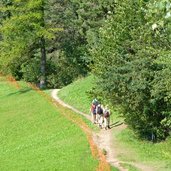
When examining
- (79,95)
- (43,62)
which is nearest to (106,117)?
(79,95)

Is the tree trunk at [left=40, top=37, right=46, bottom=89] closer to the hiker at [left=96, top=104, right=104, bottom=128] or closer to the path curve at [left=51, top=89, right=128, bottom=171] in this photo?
the hiker at [left=96, top=104, right=104, bottom=128]

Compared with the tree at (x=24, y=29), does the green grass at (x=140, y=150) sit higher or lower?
lower

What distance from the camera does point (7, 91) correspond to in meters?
50.2

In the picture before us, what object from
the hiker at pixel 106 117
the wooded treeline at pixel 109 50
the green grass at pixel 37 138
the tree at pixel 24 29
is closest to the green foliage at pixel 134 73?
the wooded treeline at pixel 109 50

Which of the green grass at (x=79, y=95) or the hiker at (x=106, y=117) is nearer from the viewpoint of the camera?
the hiker at (x=106, y=117)

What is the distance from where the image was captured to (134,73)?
24875 millimetres

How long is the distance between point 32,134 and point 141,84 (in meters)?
11.4

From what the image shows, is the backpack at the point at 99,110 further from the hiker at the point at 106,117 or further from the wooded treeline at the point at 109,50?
the wooded treeline at the point at 109,50

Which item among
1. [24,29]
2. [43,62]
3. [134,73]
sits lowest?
[43,62]

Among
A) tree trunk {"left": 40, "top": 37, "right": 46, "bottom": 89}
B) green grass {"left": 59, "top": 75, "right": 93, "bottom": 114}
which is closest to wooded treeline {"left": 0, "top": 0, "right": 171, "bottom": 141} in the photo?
tree trunk {"left": 40, "top": 37, "right": 46, "bottom": 89}

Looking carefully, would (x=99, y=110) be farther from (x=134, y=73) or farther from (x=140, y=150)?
(x=134, y=73)

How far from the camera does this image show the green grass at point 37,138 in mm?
23969

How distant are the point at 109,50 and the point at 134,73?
2757mm

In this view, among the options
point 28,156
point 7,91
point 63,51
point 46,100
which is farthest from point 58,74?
Answer: point 28,156
